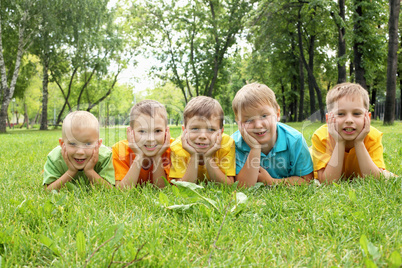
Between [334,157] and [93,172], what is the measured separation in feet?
8.25

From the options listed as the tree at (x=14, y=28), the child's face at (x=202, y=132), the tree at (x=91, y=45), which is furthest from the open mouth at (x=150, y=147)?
the tree at (x=14, y=28)

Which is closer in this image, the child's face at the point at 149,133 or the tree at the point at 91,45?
the child's face at the point at 149,133

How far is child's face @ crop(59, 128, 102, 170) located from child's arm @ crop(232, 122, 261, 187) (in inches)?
60.2

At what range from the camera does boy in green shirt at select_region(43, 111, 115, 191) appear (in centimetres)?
315

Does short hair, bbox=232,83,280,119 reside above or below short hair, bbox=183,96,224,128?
above

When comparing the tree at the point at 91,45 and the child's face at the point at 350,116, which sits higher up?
the tree at the point at 91,45

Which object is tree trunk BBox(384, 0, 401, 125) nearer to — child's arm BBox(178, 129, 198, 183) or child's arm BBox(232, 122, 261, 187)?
child's arm BBox(232, 122, 261, 187)

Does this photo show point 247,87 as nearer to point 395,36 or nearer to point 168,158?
point 168,158

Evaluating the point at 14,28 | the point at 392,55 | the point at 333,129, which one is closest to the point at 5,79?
the point at 14,28

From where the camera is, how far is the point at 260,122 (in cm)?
326

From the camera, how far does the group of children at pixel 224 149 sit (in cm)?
323

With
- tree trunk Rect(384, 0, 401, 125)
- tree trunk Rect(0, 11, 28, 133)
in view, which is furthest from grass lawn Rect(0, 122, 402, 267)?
tree trunk Rect(0, 11, 28, 133)

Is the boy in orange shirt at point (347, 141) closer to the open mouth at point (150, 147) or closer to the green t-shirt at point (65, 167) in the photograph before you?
the open mouth at point (150, 147)

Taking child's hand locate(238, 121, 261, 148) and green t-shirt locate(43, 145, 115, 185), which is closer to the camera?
child's hand locate(238, 121, 261, 148)
